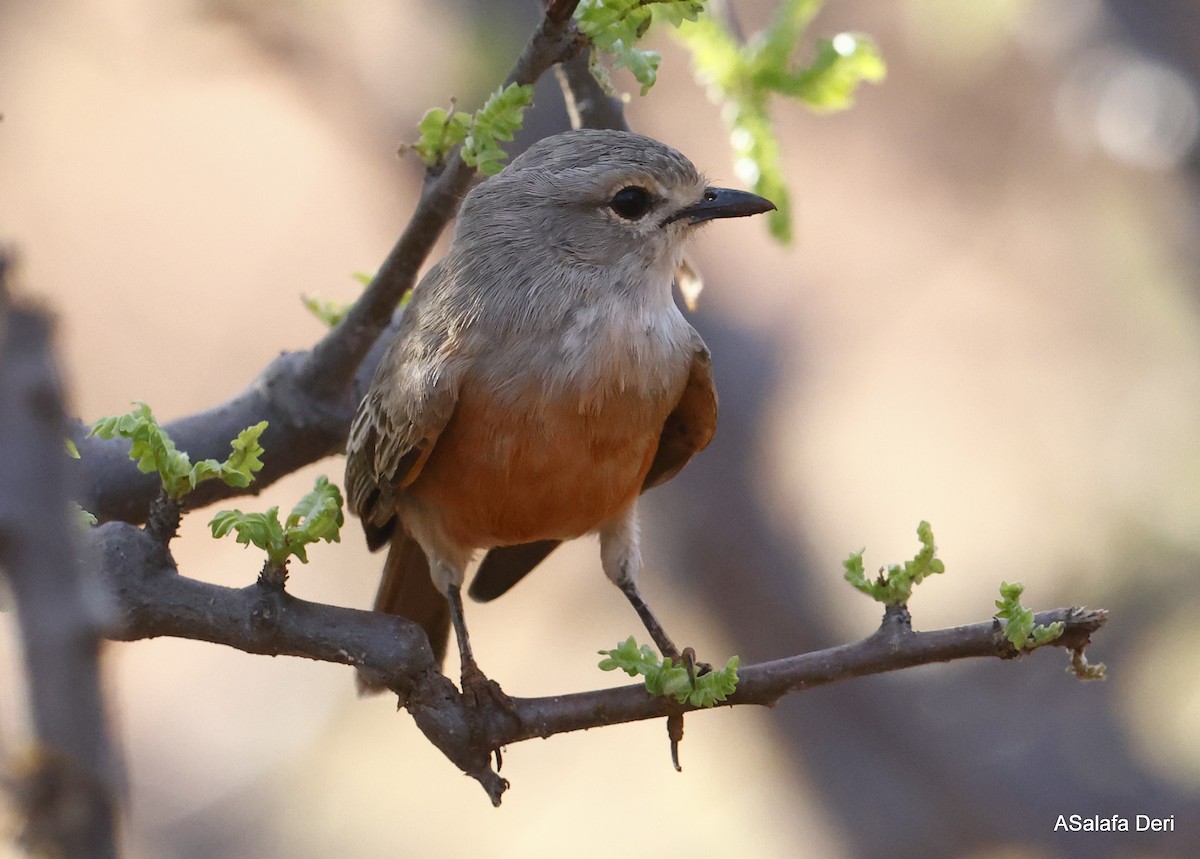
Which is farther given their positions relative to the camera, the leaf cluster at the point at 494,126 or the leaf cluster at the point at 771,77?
the leaf cluster at the point at 771,77

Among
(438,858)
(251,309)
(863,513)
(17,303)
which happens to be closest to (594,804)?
(438,858)

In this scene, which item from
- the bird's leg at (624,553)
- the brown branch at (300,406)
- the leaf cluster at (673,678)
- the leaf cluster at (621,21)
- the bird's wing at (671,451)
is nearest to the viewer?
the leaf cluster at (621,21)

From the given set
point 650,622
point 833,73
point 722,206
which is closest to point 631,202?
point 722,206

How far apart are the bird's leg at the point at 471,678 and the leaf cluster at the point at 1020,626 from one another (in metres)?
1.05

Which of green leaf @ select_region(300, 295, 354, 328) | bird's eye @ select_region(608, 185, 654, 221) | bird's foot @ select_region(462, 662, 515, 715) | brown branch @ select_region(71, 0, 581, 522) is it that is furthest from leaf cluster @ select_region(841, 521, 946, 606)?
green leaf @ select_region(300, 295, 354, 328)

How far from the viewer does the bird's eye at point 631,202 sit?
136 inches

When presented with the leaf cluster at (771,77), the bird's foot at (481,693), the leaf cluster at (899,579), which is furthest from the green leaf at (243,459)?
the leaf cluster at (771,77)

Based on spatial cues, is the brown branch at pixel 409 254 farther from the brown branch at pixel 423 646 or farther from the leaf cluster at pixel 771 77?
the brown branch at pixel 423 646

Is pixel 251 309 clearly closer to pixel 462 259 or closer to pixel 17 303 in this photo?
pixel 462 259

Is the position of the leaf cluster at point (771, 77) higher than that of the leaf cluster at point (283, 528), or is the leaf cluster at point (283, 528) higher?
the leaf cluster at point (771, 77)

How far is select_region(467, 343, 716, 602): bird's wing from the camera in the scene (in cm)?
356

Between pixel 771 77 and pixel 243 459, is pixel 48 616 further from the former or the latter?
pixel 771 77

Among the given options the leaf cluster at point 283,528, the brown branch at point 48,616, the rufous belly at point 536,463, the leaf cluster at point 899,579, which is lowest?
the brown branch at point 48,616

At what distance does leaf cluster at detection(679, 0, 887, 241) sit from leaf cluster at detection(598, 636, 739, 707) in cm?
127
